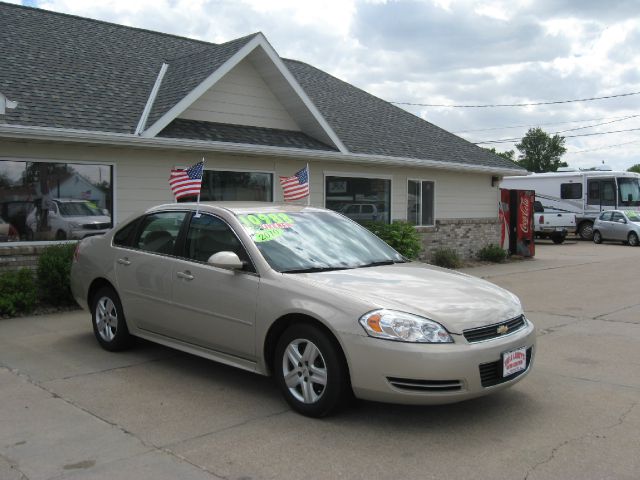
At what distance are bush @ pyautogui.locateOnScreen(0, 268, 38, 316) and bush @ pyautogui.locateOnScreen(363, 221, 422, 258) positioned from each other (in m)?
6.82

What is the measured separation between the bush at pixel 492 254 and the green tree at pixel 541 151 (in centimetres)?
6952

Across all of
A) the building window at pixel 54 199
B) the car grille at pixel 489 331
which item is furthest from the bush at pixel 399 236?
the car grille at pixel 489 331

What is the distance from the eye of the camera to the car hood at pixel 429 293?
4504 mm

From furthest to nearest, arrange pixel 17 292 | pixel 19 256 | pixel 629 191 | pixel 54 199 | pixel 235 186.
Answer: pixel 629 191, pixel 235 186, pixel 54 199, pixel 19 256, pixel 17 292

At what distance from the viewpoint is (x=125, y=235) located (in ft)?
21.9

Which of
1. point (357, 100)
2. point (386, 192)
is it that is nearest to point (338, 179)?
point (386, 192)

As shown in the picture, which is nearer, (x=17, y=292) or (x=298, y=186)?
(x=17, y=292)

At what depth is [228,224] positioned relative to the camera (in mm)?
5609

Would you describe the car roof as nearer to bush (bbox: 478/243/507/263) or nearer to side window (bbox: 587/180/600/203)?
bush (bbox: 478/243/507/263)

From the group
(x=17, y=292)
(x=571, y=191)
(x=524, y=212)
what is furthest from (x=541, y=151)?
(x=17, y=292)

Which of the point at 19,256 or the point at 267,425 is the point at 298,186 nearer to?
the point at 19,256

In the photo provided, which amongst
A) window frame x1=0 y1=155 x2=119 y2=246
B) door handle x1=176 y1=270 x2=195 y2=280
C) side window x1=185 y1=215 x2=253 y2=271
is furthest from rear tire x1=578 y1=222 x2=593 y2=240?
door handle x1=176 y1=270 x2=195 y2=280

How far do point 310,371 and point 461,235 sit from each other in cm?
1334

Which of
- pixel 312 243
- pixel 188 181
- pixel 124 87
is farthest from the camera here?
pixel 124 87
